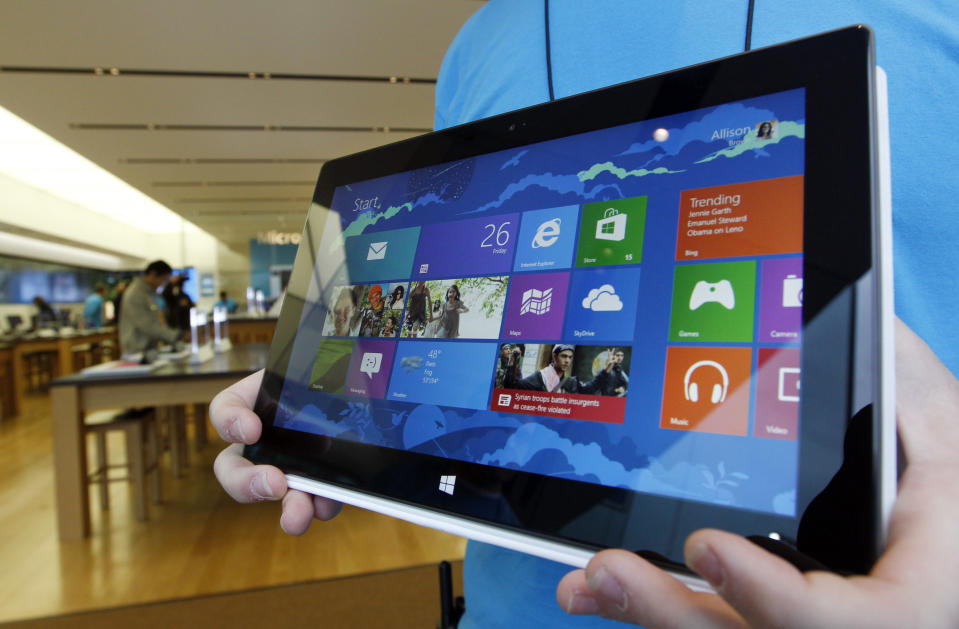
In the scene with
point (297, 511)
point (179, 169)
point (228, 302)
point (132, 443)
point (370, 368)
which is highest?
point (179, 169)

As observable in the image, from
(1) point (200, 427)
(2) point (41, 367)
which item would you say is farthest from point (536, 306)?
(2) point (41, 367)

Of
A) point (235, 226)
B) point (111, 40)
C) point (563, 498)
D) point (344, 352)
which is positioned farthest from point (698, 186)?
point (235, 226)

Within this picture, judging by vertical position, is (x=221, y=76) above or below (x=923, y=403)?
above

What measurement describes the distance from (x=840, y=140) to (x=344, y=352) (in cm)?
38

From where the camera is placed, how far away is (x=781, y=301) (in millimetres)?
271

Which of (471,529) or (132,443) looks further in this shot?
(132,443)

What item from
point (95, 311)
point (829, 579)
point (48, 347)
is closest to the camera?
point (829, 579)

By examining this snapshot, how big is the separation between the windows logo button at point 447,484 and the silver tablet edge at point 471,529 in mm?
15

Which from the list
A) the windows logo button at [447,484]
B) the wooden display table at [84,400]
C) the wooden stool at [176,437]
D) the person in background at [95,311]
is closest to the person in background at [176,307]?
the wooden stool at [176,437]

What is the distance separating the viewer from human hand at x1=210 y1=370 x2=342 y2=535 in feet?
1.41

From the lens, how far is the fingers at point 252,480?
0.43 m

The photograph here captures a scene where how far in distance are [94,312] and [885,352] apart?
10.7 m

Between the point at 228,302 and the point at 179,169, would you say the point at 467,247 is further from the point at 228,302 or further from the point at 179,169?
the point at 228,302

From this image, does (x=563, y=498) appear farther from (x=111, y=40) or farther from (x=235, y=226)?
(x=235, y=226)
